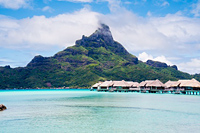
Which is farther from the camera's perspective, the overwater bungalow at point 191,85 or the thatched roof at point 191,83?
the overwater bungalow at point 191,85

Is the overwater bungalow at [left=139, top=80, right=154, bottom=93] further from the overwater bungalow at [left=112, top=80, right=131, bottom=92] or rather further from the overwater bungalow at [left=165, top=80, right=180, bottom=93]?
the overwater bungalow at [left=165, top=80, right=180, bottom=93]

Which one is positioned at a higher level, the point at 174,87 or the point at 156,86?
the point at 156,86

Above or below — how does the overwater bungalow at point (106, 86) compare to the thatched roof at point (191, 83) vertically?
below

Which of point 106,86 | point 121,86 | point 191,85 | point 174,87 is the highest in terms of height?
point 191,85

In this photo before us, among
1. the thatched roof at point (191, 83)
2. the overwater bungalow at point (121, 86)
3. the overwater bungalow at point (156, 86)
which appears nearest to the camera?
the thatched roof at point (191, 83)

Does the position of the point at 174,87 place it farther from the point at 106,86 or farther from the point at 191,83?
the point at 106,86

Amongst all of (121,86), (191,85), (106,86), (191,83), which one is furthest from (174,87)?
(106,86)

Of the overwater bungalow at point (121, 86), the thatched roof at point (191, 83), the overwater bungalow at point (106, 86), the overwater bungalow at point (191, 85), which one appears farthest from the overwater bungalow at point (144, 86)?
the overwater bungalow at point (106, 86)

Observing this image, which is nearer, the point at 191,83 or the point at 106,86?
the point at 191,83

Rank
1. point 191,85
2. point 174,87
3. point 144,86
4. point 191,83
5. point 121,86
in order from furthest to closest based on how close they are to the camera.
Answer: point 121,86 < point 144,86 < point 174,87 < point 191,83 < point 191,85

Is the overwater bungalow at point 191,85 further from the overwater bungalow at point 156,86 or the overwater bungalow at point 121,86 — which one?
the overwater bungalow at point 121,86

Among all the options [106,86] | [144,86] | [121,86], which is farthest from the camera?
[106,86]

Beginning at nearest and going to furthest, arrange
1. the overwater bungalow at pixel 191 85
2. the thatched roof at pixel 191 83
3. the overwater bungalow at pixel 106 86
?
the thatched roof at pixel 191 83 < the overwater bungalow at pixel 191 85 < the overwater bungalow at pixel 106 86

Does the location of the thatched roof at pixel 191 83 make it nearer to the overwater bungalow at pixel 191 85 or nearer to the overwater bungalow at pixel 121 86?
the overwater bungalow at pixel 191 85
